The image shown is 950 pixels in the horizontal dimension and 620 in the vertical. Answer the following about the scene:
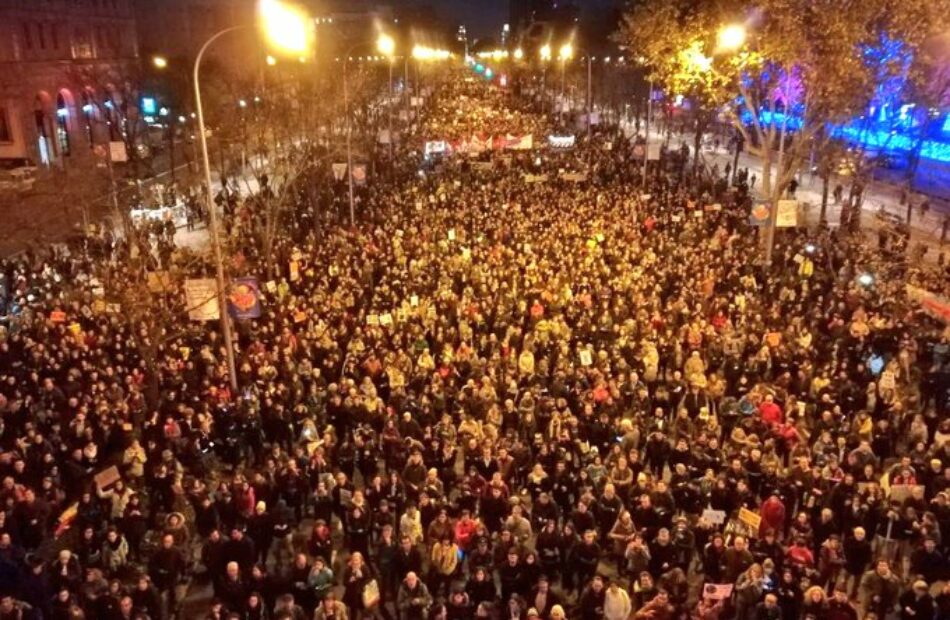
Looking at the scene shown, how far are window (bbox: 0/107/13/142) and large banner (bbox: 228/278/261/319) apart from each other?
34.7 meters

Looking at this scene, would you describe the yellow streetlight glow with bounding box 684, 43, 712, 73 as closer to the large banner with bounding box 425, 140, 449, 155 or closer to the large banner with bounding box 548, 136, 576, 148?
the large banner with bounding box 425, 140, 449, 155

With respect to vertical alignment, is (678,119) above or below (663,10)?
below

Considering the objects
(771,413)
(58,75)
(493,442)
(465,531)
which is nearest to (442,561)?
(465,531)

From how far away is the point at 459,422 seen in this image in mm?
13797

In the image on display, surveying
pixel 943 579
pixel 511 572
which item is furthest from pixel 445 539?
pixel 943 579

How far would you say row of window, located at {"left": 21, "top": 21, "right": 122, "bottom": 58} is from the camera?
152 ft

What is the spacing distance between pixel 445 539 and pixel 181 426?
16.8 feet

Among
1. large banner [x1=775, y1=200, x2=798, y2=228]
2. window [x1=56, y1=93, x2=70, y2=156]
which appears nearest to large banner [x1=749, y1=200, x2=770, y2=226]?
large banner [x1=775, y1=200, x2=798, y2=228]

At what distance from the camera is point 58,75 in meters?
48.6

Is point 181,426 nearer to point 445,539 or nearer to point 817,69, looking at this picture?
point 445,539

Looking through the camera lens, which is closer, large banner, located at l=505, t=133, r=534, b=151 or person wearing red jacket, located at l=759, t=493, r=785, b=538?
person wearing red jacket, located at l=759, t=493, r=785, b=538

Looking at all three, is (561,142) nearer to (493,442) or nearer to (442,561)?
(493,442)

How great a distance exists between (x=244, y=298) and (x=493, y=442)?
6191 mm

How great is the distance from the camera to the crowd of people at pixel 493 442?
9.93 meters
